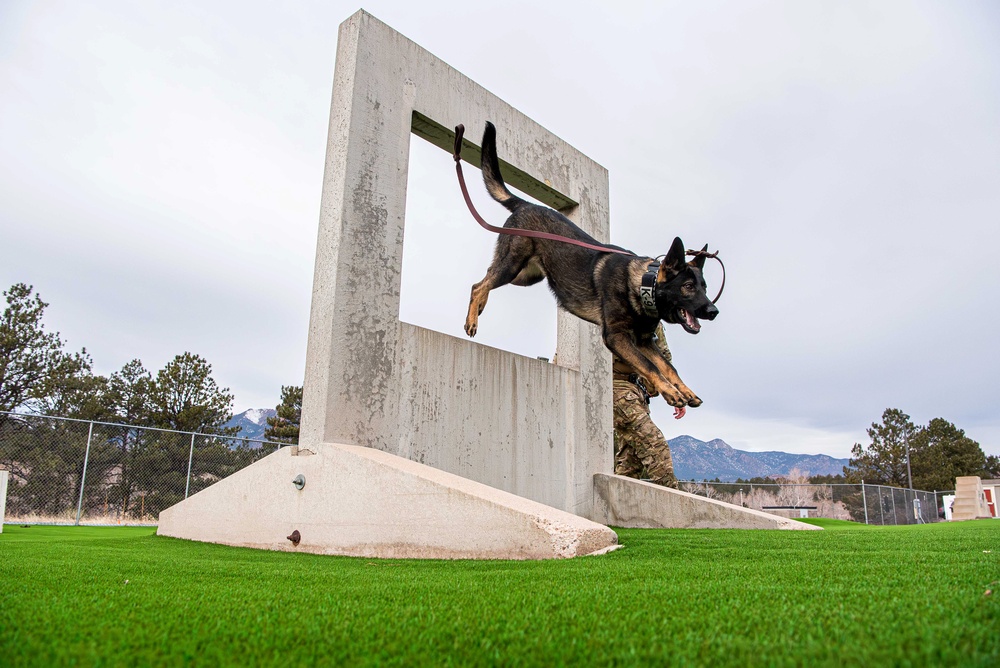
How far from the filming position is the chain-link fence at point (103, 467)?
13148mm

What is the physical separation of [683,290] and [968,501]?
25.4 meters

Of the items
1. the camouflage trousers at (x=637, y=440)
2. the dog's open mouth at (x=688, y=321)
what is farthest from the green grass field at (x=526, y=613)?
the camouflage trousers at (x=637, y=440)

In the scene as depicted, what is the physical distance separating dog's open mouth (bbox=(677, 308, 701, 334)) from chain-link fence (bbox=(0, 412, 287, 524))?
1211cm

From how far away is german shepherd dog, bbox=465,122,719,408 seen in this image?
4.12m

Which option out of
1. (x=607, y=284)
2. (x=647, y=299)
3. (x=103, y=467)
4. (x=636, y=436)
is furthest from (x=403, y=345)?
(x=103, y=467)

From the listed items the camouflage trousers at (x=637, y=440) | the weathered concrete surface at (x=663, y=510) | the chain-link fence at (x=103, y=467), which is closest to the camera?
the weathered concrete surface at (x=663, y=510)

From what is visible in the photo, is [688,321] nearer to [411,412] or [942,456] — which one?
[411,412]

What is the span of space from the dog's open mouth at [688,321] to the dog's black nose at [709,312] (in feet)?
0.18

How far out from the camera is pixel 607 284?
4.86m

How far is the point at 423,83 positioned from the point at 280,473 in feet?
14.0

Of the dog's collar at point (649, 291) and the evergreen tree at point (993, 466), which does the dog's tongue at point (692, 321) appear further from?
the evergreen tree at point (993, 466)

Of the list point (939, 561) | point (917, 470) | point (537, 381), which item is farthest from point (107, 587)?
point (917, 470)

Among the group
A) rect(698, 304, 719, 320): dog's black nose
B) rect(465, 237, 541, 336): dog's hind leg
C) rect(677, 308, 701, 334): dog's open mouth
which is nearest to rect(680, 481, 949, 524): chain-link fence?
rect(465, 237, 541, 336): dog's hind leg

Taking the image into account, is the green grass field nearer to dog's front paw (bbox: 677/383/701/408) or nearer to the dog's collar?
dog's front paw (bbox: 677/383/701/408)
